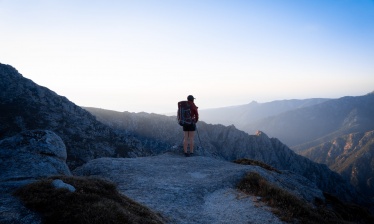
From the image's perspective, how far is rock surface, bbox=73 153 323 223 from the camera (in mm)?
11719

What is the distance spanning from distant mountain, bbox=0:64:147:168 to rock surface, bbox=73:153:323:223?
6018 centimetres

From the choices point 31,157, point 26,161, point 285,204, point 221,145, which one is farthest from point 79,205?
point 221,145

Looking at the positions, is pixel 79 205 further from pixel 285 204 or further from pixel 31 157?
pixel 285 204

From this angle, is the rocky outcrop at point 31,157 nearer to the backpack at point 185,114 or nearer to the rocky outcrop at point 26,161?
the rocky outcrop at point 26,161

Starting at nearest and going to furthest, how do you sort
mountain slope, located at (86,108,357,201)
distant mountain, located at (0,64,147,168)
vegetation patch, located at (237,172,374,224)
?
vegetation patch, located at (237,172,374,224)
distant mountain, located at (0,64,147,168)
mountain slope, located at (86,108,357,201)

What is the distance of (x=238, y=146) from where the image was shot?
196375mm

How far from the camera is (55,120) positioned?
89375 millimetres

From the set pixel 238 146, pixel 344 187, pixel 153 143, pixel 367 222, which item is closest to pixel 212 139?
pixel 238 146

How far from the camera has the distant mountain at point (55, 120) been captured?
80.5 meters

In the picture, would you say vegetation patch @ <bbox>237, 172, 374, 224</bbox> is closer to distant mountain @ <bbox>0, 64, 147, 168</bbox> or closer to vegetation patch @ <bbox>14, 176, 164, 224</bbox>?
vegetation patch @ <bbox>14, 176, 164, 224</bbox>

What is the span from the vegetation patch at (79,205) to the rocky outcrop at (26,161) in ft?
1.36

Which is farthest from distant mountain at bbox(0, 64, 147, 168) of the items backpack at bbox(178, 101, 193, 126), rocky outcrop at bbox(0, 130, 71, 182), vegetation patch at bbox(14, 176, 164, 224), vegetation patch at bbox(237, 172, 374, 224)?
vegetation patch at bbox(14, 176, 164, 224)

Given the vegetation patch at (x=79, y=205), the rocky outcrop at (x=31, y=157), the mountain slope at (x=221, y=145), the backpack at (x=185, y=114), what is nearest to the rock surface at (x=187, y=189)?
the vegetation patch at (x=79, y=205)

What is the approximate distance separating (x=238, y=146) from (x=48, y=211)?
195057mm
